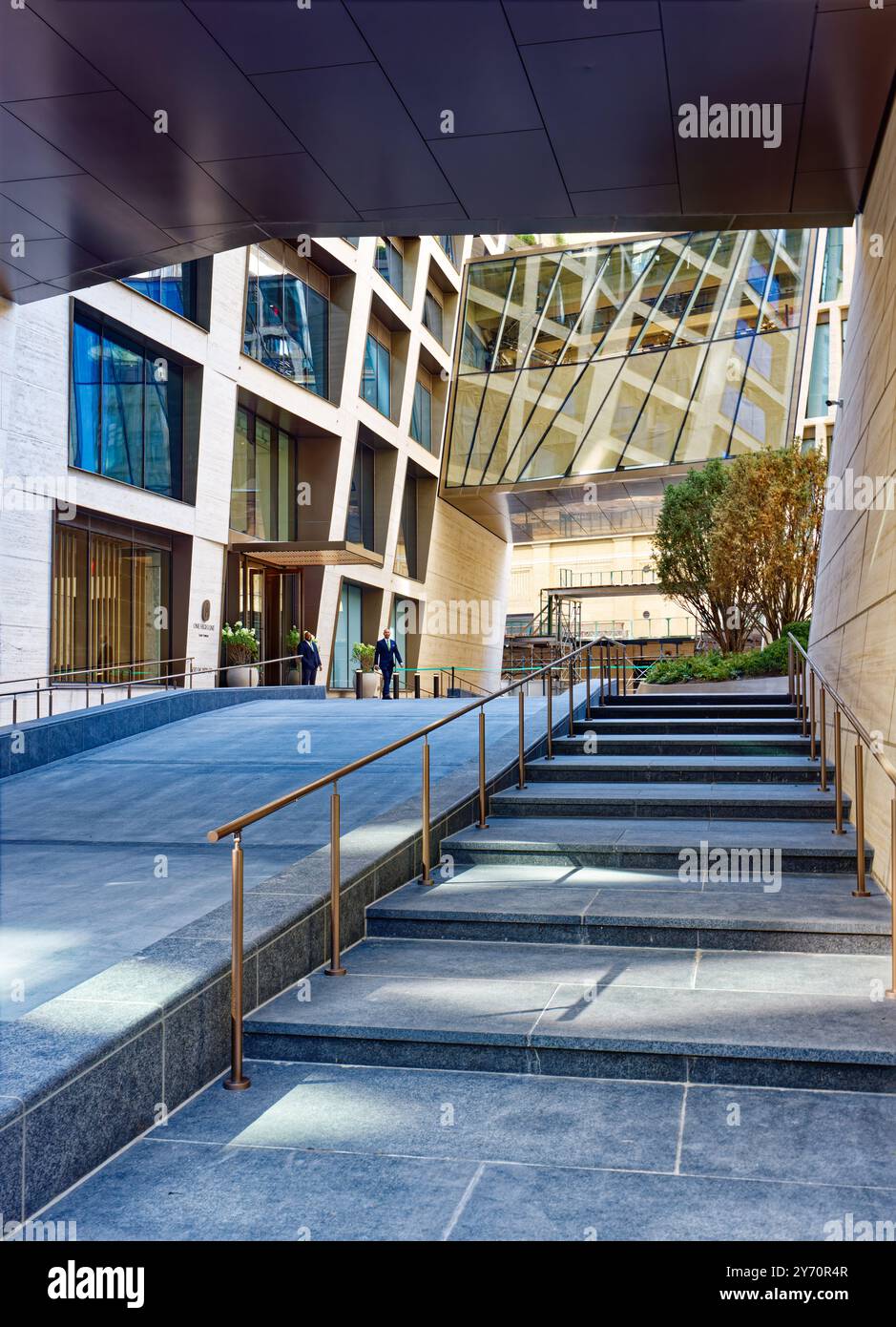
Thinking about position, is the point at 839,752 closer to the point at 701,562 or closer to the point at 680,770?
the point at 680,770

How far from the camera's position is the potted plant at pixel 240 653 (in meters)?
23.8

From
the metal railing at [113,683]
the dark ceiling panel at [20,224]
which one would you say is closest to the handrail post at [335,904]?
the dark ceiling panel at [20,224]

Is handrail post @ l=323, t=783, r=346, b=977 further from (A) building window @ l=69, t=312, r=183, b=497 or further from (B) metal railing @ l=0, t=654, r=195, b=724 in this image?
(A) building window @ l=69, t=312, r=183, b=497

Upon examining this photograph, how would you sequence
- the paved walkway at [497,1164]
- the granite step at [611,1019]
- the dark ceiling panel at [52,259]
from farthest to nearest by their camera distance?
the dark ceiling panel at [52,259], the granite step at [611,1019], the paved walkway at [497,1164]

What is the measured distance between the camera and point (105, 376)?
20.6 m

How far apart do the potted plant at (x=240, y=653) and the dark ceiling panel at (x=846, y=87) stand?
1679 cm

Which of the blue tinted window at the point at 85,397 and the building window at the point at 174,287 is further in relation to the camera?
the building window at the point at 174,287

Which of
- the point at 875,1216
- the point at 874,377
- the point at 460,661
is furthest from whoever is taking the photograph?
the point at 460,661

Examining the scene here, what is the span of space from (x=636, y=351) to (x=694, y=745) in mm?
23354

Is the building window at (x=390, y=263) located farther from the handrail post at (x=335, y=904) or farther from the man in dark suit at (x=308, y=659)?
the handrail post at (x=335, y=904)

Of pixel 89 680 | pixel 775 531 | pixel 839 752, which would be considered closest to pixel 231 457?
pixel 89 680

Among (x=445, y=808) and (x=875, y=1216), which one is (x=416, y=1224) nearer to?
(x=875, y=1216)

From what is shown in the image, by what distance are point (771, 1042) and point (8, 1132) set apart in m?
2.93
